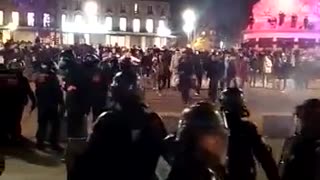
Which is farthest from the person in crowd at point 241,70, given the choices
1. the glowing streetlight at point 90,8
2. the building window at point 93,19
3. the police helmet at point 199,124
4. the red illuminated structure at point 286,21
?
the building window at point 93,19

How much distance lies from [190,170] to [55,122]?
36.8 feet

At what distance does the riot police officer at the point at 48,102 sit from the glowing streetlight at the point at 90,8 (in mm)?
106741

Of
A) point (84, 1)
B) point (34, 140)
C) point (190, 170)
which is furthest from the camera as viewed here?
point (84, 1)

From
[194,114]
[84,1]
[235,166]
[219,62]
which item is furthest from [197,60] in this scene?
[84,1]

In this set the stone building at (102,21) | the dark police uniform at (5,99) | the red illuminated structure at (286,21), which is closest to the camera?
the dark police uniform at (5,99)

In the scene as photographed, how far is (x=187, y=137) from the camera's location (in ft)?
11.6

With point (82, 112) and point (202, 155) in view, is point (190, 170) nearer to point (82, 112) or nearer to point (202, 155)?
point (202, 155)

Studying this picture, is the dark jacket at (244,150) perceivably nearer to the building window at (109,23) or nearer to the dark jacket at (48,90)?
the dark jacket at (48,90)

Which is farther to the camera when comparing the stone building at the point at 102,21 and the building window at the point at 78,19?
the building window at the point at 78,19

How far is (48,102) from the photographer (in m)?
14.3

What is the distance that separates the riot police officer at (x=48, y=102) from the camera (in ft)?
46.2

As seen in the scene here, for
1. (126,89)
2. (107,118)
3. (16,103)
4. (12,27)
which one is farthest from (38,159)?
(12,27)

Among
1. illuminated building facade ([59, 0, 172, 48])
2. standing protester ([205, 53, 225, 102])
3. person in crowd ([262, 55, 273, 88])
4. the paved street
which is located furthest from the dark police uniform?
illuminated building facade ([59, 0, 172, 48])

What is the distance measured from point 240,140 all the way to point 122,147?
1.04 m
